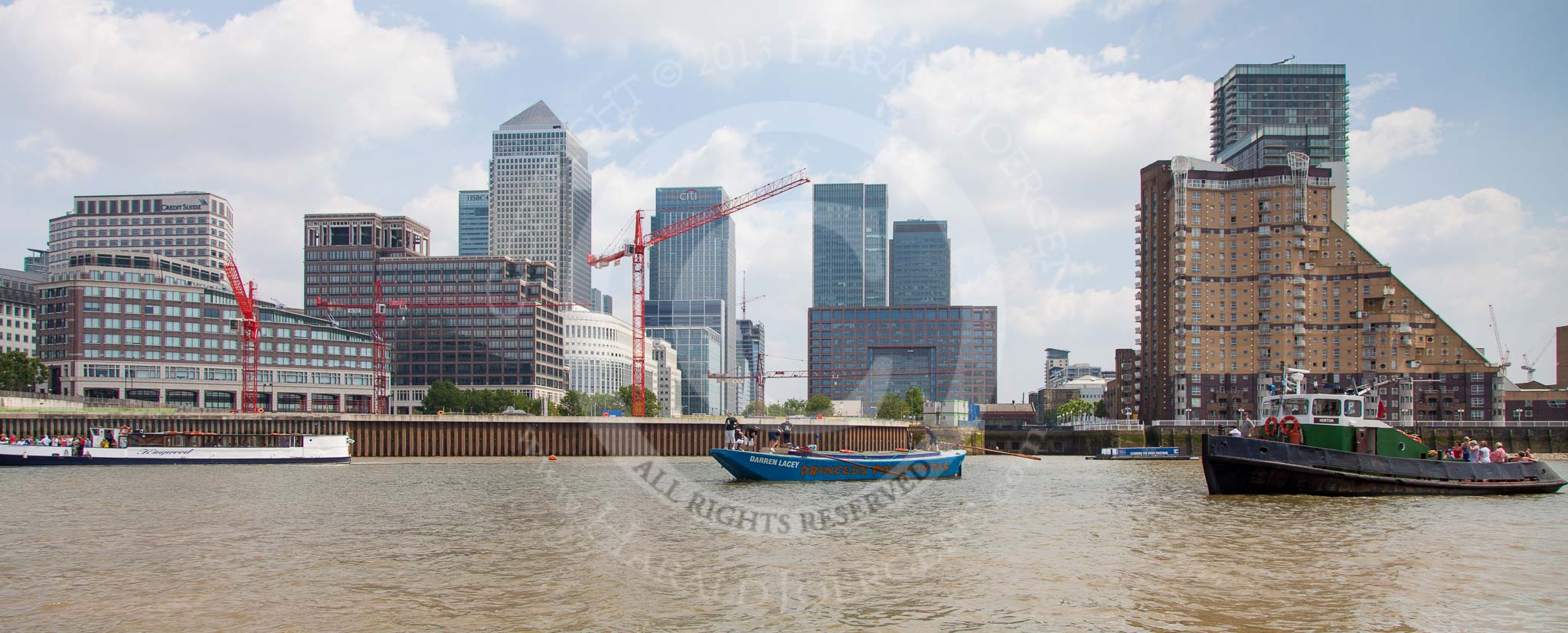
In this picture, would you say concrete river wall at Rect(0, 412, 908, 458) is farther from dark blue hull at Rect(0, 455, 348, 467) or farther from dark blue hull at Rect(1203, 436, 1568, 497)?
dark blue hull at Rect(1203, 436, 1568, 497)

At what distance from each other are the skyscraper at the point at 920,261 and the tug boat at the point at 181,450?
52752 mm

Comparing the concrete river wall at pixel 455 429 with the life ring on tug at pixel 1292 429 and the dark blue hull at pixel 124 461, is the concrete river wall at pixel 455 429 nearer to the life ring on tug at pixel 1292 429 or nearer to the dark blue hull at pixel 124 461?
the dark blue hull at pixel 124 461

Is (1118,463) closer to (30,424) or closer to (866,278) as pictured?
(866,278)

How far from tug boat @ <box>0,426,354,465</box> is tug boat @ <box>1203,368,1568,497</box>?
67.9 metres

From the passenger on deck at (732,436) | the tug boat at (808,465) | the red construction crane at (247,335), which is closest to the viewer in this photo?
the tug boat at (808,465)

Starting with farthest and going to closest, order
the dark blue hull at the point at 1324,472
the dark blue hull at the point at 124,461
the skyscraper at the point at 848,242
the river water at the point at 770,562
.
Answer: the skyscraper at the point at 848,242, the dark blue hull at the point at 124,461, the dark blue hull at the point at 1324,472, the river water at the point at 770,562

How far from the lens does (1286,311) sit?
17225 centimetres

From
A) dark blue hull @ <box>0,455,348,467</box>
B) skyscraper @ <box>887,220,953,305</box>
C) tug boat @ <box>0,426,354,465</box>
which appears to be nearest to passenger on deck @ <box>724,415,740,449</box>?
skyscraper @ <box>887,220,953,305</box>

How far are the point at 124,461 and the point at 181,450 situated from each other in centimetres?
382

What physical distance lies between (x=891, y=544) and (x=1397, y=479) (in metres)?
31.6

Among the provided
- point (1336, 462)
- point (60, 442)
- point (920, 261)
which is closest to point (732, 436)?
point (1336, 462)

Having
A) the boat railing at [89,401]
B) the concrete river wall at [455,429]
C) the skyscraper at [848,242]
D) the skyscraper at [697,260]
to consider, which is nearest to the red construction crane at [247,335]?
the boat railing at [89,401]

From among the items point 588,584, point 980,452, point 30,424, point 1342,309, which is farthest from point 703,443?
point 1342,309

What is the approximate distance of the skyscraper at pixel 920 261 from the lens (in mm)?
110875
